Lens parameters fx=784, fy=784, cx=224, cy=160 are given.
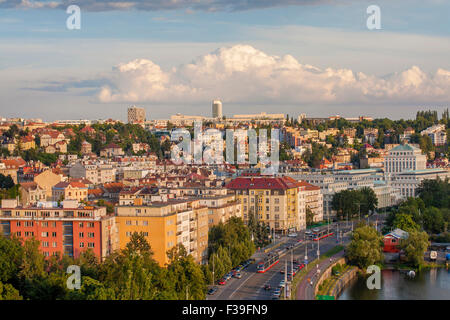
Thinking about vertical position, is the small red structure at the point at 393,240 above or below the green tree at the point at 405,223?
below

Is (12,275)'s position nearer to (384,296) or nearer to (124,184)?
(384,296)

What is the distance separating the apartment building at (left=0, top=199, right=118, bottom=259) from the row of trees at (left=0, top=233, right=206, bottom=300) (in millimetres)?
572

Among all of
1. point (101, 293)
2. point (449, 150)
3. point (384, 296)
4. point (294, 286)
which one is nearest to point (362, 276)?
point (384, 296)

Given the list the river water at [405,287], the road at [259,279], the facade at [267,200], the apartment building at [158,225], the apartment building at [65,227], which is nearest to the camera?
the road at [259,279]

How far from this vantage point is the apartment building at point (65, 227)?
2155 cm

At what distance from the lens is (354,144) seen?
7775cm

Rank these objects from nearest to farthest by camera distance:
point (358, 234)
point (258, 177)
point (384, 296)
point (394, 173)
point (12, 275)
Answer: point (12, 275), point (384, 296), point (358, 234), point (258, 177), point (394, 173)

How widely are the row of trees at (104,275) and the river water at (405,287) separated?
5.18 metres

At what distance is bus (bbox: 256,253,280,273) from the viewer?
23423 millimetres

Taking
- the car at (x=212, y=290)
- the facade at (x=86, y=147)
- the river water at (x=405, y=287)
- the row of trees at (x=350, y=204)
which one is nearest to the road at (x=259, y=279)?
the car at (x=212, y=290)

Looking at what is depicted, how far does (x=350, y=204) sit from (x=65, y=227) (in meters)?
20.4
